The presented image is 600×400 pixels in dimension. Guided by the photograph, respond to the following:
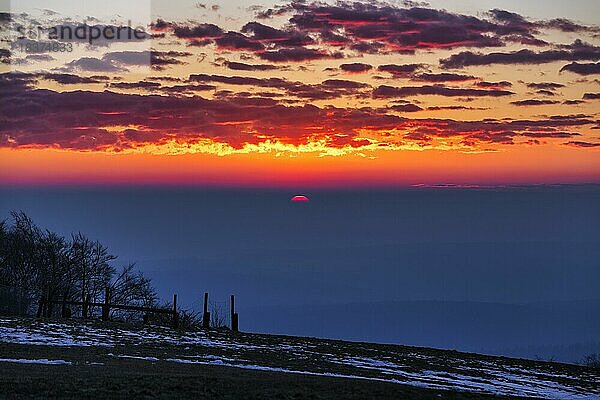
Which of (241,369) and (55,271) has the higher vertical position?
(55,271)

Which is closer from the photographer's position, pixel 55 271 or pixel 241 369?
pixel 241 369

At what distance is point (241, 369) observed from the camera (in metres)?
28.5

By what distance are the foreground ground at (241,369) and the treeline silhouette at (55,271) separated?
21.7m

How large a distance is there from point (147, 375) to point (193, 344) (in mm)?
13571

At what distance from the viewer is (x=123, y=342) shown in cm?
3591

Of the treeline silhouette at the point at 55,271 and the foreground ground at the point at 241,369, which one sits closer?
the foreground ground at the point at 241,369

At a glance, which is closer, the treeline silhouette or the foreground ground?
the foreground ground

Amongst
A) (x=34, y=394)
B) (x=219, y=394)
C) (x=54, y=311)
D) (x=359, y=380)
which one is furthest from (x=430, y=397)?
(x=54, y=311)

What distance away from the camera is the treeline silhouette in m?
64.5

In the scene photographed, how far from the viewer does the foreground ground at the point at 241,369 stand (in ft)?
72.2

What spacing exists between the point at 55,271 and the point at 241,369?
1640 inches

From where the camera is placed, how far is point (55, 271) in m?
66.2

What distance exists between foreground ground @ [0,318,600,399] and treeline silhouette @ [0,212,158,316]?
21.7m

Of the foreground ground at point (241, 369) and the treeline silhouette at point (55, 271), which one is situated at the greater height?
→ the treeline silhouette at point (55, 271)
